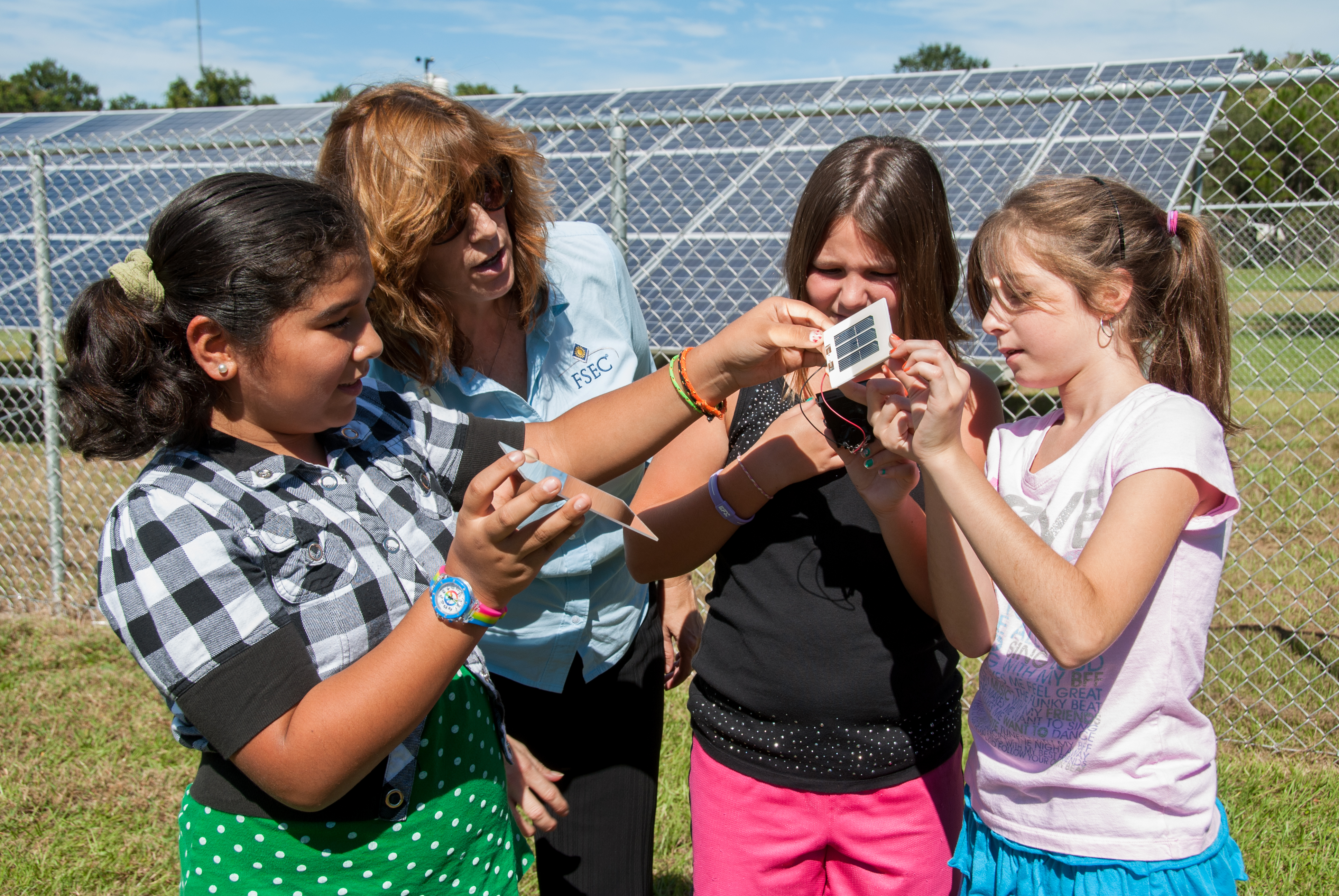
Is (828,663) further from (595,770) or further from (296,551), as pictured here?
(296,551)

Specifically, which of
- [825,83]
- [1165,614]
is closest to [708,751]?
[1165,614]

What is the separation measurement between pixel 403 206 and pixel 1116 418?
1.51 meters

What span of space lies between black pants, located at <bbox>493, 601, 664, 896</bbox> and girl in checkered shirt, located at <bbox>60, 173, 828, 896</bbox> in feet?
1.58

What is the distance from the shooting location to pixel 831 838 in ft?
6.20

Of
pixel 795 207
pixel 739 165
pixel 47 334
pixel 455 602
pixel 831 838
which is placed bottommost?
pixel 47 334

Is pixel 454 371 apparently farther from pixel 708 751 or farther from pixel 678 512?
pixel 708 751

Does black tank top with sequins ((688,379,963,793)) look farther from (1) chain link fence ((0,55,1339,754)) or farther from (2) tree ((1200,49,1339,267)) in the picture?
(2) tree ((1200,49,1339,267))

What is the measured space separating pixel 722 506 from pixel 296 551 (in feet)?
2.77

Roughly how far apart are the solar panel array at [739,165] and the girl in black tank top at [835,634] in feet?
12.6

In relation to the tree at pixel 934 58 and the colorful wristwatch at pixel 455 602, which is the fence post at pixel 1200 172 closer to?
the colorful wristwatch at pixel 455 602

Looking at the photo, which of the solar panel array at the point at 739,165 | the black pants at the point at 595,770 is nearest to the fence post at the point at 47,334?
the solar panel array at the point at 739,165

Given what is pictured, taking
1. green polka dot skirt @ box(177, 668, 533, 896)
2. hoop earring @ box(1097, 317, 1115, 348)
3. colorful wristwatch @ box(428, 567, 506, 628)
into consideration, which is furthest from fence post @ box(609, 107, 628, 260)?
colorful wristwatch @ box(428, 567, 506, 628)

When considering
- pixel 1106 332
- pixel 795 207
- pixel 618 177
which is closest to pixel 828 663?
pixel 1106 332

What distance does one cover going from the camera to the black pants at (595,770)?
2.29 meters
